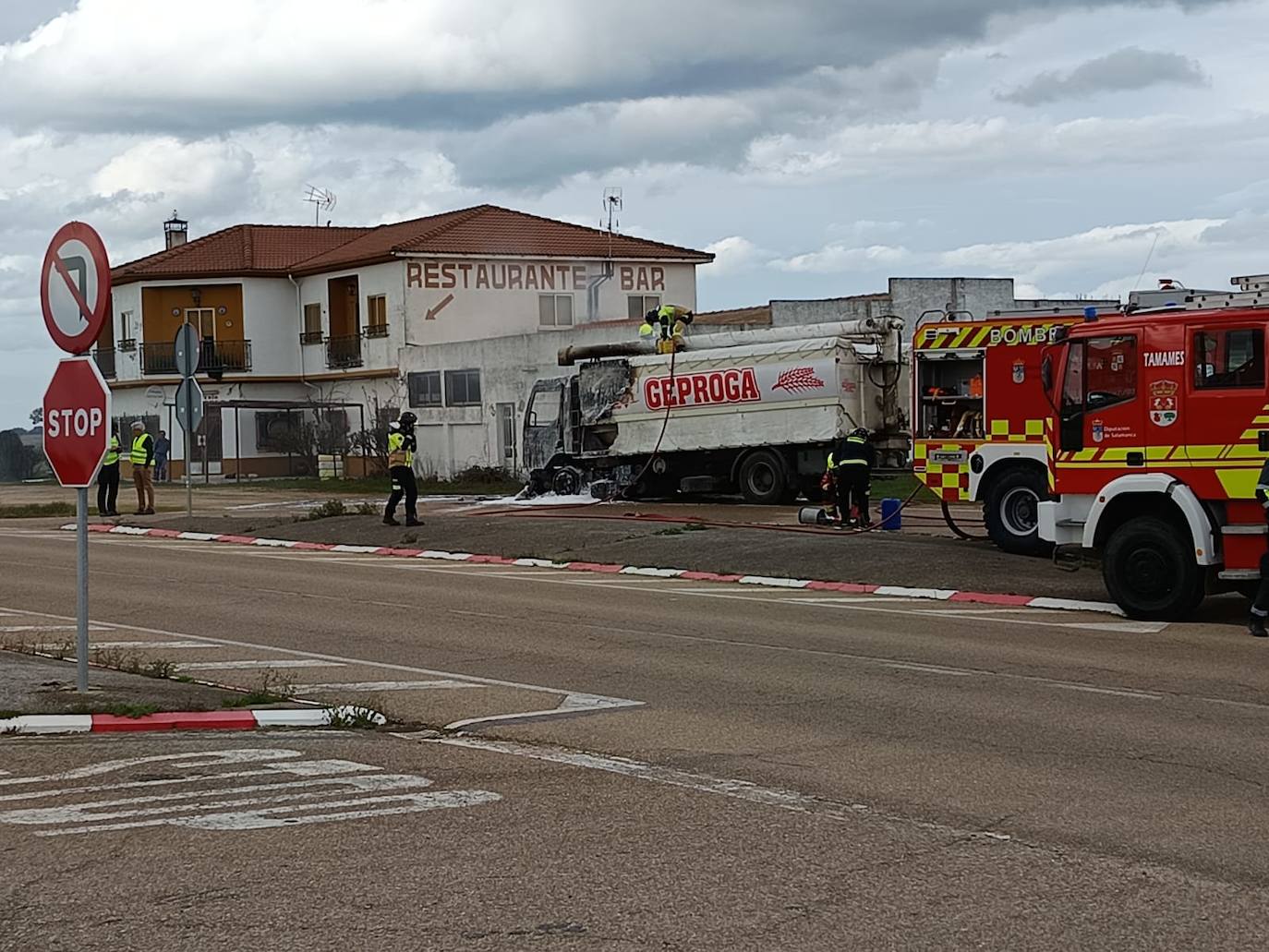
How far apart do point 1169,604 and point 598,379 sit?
18.8 meters

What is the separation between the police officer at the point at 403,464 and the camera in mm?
25672

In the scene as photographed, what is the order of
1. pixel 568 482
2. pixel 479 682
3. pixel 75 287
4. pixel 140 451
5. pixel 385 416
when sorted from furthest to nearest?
1. pixel 385 416
2. pixel 568 482
3. pixel 140 451
4. pixel 479 682
5. pixel 75 287

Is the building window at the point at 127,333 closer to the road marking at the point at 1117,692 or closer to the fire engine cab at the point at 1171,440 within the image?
the fire engine cab at the point at 1171,440

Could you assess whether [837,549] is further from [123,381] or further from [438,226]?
[123,381]

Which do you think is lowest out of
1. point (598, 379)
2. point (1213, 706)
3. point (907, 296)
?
point (1213, 706)

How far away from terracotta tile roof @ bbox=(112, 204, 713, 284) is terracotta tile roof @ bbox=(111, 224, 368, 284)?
3 centimetres

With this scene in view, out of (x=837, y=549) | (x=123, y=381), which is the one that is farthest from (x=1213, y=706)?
(x=123, y=381)

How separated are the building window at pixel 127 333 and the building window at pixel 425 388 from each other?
51.6 feet

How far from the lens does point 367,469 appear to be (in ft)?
161

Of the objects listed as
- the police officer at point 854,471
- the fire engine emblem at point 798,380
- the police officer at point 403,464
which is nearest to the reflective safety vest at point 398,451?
the police officer at point 403,464

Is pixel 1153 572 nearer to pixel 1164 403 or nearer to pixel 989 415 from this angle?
pixel 1164 403

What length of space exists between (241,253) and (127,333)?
513 centimetres

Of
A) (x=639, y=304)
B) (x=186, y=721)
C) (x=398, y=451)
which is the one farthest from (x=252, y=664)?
(x=639, y=304)

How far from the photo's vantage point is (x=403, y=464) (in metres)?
26.0
